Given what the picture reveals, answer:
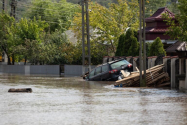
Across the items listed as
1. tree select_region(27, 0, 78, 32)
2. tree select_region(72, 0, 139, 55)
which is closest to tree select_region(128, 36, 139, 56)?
tree select_region(72, 0, 139, 55)

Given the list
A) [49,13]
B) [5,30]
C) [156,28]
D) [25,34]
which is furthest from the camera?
[49,13]

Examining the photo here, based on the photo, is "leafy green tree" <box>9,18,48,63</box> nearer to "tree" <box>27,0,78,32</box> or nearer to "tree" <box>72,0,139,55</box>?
"tree" <box>72,0,139,55</box>

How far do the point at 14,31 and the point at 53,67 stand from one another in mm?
11240

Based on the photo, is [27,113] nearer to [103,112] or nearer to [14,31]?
[103,112]

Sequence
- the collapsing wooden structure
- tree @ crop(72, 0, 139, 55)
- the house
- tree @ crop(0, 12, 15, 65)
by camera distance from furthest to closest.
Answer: tree @ crop(0, 12, 15, 65) → tree @ crop(72, 0, 139, 55) → the house → the collapsing wooden structure

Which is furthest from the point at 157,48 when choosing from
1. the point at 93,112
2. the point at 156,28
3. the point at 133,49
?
the point at 93,112

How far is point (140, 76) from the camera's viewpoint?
2917 cm

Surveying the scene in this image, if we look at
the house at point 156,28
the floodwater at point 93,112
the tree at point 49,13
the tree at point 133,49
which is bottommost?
the floodwater at point 93,112

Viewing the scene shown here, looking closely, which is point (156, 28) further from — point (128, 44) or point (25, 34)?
point (25, 34)

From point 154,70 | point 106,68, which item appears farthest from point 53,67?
point 154,70

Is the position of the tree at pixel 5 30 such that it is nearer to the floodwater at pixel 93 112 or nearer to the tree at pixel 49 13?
the tree at pixel 49 13

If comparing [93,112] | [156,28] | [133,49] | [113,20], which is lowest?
[93,112]

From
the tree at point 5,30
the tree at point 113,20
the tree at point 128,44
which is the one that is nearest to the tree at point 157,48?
the tree at point 128,44

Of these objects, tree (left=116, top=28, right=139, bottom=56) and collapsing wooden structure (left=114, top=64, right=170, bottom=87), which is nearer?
collapsing wooden structure (left=114, top=64, right=170, bottom=87)
